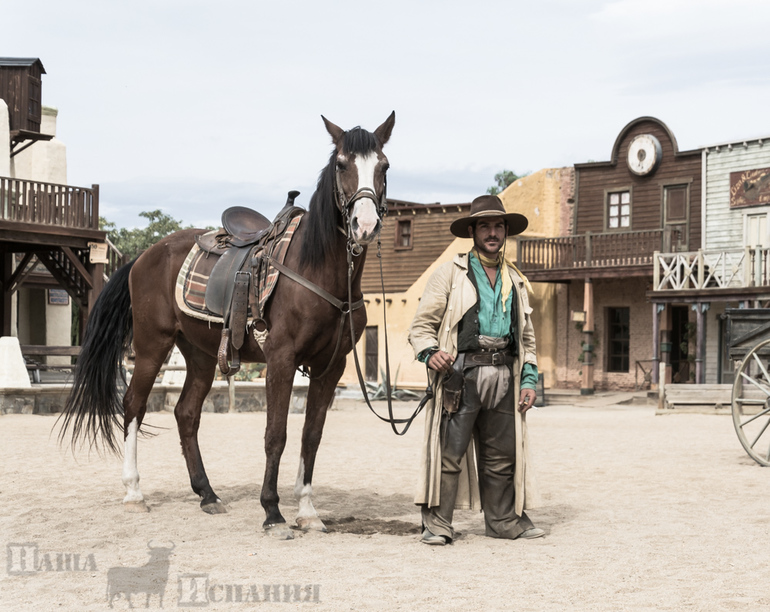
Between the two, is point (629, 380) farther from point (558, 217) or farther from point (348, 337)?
point (348, 337)

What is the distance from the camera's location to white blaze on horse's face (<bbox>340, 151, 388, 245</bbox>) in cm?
528

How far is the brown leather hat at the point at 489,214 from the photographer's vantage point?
5.76m

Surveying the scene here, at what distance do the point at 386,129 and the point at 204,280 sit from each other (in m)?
1.73

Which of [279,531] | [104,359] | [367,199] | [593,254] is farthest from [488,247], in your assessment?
[593,254]

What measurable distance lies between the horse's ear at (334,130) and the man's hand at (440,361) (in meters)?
1.43

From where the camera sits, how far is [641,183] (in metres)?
26.8

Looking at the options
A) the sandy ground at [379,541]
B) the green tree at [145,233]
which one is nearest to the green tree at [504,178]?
the green tree at [145,233]

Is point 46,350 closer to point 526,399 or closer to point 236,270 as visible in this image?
point 236,270

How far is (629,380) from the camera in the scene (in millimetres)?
26484

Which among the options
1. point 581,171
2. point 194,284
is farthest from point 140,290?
point 581,171

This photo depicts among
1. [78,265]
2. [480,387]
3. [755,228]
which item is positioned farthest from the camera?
[755,228]

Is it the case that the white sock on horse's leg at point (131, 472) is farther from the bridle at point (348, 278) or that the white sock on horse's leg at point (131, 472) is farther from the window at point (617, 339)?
the window at point (617, 339)

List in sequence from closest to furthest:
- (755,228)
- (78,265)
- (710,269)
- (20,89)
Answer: (78,265) → (710,269) → (20,89) → (755,228)

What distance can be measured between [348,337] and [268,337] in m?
0.50
